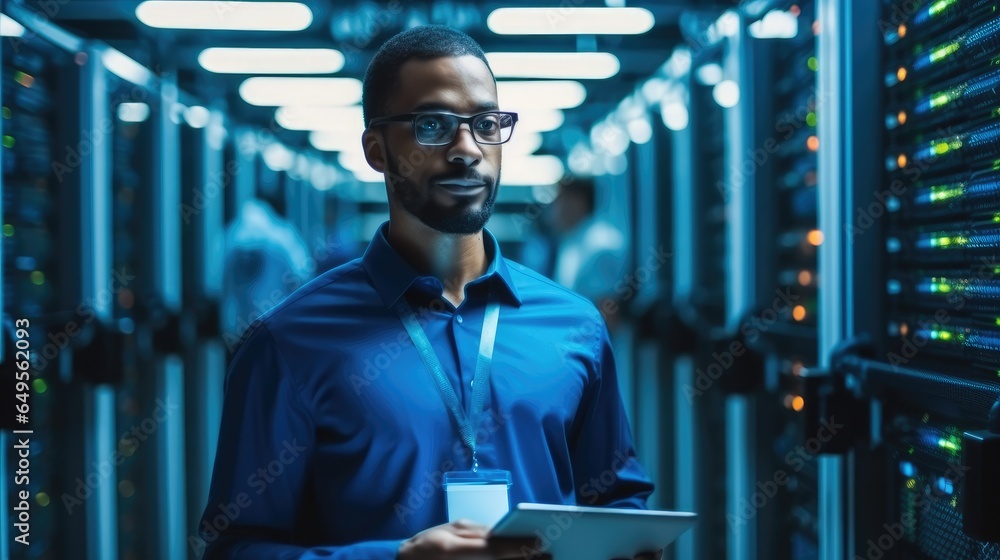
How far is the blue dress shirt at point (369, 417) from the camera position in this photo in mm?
1530

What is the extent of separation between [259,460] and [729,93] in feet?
8.59

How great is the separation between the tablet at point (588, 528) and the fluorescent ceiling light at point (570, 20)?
9.44 ft

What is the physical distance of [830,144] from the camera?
8.27ft

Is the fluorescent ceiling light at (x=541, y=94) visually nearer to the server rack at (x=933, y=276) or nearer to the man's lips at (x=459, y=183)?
the server rack at (x=933, y=276)

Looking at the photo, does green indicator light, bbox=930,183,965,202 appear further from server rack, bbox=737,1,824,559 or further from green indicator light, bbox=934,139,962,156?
server rack, bbox=737,1,824,559

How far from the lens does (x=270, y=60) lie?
5.07 m

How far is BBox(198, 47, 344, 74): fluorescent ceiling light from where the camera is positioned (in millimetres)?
4887

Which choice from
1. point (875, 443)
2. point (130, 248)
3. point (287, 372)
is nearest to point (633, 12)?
point (875, 443)

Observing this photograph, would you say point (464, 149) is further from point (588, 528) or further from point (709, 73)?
point (709, 73)

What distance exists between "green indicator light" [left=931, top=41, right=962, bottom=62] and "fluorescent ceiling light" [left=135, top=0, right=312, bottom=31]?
2.79 metres

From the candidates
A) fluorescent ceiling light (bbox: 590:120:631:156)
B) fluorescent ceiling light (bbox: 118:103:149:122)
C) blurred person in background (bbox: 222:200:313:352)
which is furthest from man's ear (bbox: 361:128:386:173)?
fluorescent ceiling light (bbox: 590:120:631:156)

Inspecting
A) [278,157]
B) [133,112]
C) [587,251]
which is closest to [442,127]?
[133,112]

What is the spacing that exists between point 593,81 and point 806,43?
3012 mm

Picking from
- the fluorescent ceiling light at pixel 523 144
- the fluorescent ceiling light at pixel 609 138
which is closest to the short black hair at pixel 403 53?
the fluorescent ceiling light at pixel 609 138
